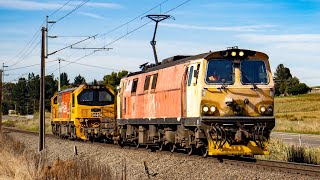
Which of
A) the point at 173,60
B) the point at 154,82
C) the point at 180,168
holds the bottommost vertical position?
the point at 180,168

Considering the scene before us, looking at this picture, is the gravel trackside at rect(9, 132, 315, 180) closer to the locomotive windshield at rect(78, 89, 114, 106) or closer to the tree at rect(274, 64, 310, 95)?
the locomotive windshield at rect(78, 89, 114, 106)

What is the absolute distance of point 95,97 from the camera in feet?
114

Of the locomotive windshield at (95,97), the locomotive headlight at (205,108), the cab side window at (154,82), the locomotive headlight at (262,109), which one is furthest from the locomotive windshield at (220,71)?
the locomotive windshield at (95,97)

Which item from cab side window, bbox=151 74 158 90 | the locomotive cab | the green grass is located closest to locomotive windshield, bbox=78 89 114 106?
cab side window, bbox=151 74 158 90

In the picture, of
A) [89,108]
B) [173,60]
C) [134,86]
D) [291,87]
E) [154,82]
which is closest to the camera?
[173,60]

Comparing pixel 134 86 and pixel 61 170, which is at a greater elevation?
pixel 134 86

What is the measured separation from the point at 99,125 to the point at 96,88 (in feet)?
10.5

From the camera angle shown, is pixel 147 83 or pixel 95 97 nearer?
pixel 147 83

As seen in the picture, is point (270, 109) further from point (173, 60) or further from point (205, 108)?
point (173, 60)

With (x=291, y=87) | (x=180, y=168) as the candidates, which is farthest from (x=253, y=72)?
(x=291, y=87)

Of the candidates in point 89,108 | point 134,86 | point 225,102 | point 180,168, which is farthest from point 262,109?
point 89,108

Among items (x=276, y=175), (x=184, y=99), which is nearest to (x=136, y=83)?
(x=184, y=99)

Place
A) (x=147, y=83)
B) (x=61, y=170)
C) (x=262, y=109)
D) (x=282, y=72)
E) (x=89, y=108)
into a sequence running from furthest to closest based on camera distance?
(x=282, y=72), (x=89, y=108), (x=147, y=83), (x=262, y=109), (x=61, y=170)

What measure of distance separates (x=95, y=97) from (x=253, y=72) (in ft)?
60.1
